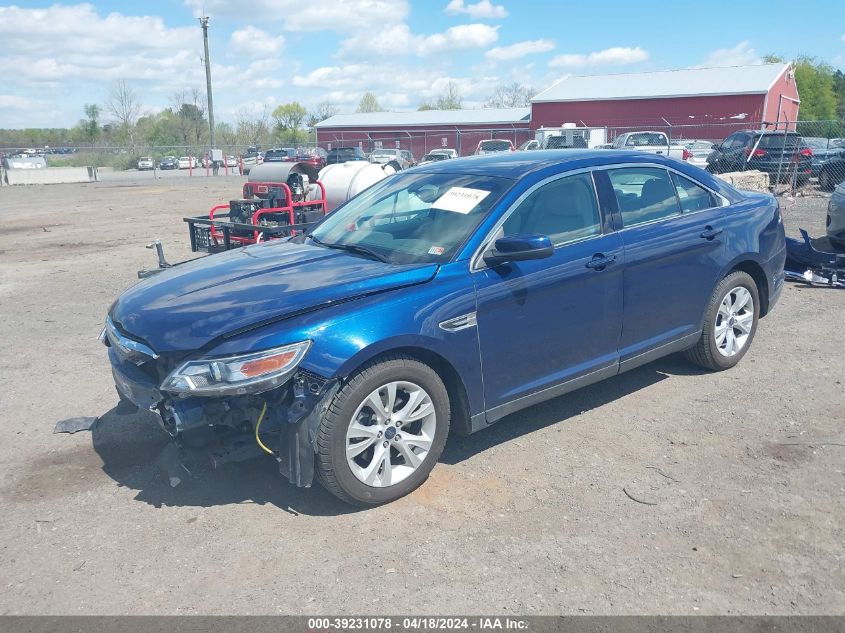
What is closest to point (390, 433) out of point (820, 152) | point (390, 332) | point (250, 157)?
point (390, 332)

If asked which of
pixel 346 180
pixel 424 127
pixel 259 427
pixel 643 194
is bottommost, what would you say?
pixel 259 427

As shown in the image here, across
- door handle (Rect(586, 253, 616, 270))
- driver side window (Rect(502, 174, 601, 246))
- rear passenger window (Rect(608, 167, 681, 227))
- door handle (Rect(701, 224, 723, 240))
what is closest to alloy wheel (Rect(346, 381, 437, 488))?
driver side window (Rect(502, 174, 601, 246))

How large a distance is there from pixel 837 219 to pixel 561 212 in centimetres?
596

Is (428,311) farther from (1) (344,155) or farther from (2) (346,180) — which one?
(1) (344,155)

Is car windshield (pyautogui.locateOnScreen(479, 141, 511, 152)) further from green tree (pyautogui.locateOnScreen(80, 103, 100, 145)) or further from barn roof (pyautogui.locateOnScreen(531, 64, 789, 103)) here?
green tree (pyautogui.locateOnScreen(80, 103, 100, 145))

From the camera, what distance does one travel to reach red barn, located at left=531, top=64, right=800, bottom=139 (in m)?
40.6

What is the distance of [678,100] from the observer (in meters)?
41.6

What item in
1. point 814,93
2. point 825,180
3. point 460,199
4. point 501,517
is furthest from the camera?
point 814,93

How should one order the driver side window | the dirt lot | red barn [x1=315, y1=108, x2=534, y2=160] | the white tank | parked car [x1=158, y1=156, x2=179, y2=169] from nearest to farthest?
1. the dirt lot
2. the driver side window
3. the white tank
4. parked car [x1=158, y1=156, x2=179, y2=169]
5. red barn [x1=315, y1=108, x2=534, y2=160]

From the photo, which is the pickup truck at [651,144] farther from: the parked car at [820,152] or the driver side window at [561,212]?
the driver side window at [561,212]

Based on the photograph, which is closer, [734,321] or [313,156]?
[734,321]

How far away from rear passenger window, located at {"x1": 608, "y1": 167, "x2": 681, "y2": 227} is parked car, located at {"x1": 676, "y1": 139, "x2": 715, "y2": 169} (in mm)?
18563

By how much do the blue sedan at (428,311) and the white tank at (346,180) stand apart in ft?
20.4

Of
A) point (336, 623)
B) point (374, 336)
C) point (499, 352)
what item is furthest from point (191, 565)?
point (499, 352)
